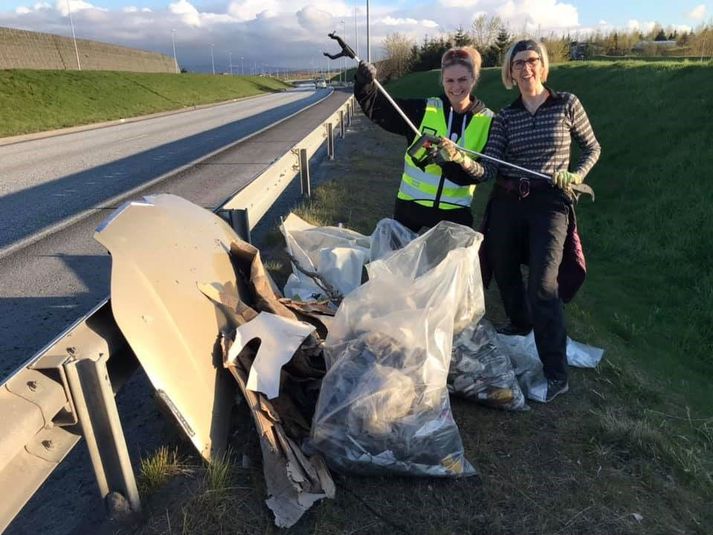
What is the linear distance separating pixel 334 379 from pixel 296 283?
1556 mm

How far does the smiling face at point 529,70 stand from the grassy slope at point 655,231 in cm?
180

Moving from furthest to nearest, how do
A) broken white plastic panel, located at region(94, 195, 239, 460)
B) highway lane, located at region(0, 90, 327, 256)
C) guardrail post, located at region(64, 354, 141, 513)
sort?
highway lane, located at region(0, 90, 327, 256), broken white plastic panel, located at region(94, 195, 239, 460), guardrail post, located at region(64, 354, 141, 513)

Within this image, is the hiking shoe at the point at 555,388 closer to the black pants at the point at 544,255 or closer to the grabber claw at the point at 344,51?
the black pants at the point at 544,255

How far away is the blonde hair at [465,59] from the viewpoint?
312 centimetres

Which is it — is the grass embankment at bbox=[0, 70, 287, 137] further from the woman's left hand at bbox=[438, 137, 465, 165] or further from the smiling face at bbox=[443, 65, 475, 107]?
the woman's left hand at bbox=[438, 137, 465, 165]

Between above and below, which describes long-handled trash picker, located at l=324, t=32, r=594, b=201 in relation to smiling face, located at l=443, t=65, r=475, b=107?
below

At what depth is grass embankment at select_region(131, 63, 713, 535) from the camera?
2.01 metres

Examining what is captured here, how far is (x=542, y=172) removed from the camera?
9.75 ft

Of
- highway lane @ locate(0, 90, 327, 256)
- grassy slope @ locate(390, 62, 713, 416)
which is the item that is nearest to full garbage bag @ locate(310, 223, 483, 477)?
grassy slope @ locate(390, 62, 713, 416)

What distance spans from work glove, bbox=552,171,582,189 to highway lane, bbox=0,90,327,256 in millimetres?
5121

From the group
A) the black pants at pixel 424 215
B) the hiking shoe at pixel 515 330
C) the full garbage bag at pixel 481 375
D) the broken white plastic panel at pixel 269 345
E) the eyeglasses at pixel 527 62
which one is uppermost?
the eyeglasses at pixel 527 62

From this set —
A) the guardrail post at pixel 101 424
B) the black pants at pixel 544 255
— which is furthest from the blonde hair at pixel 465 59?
the guardrail post at pixel 101 424

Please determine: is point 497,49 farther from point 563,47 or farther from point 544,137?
point 544,137

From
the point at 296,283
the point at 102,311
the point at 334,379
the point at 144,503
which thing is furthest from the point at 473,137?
the point at 144,503
